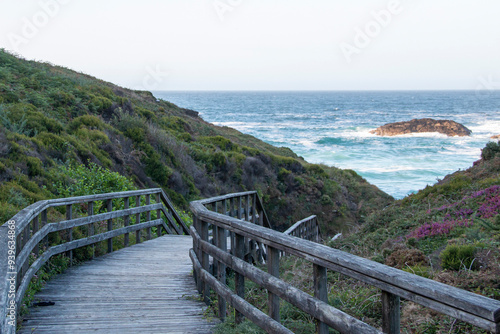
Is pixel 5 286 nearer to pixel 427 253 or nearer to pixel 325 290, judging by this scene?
pixel 325 290

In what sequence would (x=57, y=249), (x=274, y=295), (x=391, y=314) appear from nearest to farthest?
(x=391, y=314), (x=274, y=295), (x=57, y=249)

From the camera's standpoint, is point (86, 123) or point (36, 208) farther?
point (86, 123)

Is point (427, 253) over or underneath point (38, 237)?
underneath

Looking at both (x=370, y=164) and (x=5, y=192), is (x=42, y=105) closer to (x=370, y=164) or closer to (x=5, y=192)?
(x=5, y=192)

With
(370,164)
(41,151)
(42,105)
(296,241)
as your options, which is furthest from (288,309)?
(370,164)

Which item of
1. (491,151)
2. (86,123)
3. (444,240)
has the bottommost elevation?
(444,240)

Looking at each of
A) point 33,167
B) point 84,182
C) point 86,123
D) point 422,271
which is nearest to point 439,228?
point 422,271

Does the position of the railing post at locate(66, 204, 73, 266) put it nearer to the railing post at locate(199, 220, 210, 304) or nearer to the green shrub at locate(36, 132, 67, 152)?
the railing post at locate(199, 220, 210, 304)

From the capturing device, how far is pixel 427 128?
56375 millimetres

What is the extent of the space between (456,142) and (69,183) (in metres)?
49.6

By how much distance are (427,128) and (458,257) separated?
55566mm

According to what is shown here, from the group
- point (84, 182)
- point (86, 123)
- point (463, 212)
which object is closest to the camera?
point (463, 212)

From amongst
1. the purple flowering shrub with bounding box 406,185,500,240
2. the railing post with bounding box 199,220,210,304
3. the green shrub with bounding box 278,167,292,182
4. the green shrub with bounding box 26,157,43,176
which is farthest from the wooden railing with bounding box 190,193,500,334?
the green shrub with bounding box 278,167,292,182

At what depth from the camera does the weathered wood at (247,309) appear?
3084 mm
